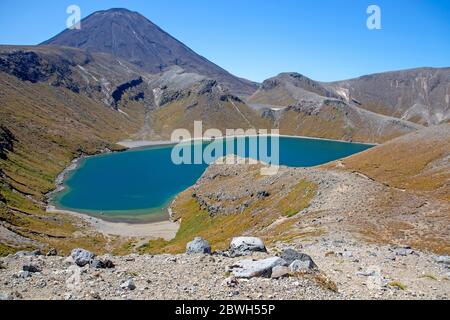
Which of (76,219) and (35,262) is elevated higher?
(35,262)

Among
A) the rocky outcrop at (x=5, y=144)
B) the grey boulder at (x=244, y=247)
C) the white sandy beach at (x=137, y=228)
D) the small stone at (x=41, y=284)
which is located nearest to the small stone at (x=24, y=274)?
the small stone at (x=41, y=284)

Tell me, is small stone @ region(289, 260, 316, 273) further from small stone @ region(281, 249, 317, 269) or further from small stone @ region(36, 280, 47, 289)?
small stone @ region(36, 280, 47, 289)

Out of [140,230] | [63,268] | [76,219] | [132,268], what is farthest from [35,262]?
[76,219]

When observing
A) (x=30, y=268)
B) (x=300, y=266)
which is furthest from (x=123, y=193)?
(x=300, y=266)

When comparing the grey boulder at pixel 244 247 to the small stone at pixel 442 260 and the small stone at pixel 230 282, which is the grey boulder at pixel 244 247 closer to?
the small stone at pixel 230 282

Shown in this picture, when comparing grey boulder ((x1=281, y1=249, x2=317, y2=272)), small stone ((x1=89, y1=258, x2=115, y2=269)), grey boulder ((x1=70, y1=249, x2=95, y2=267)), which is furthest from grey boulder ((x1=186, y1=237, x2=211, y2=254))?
grey boulder ((x1=70, y1=249, x2=95, y2=267))
